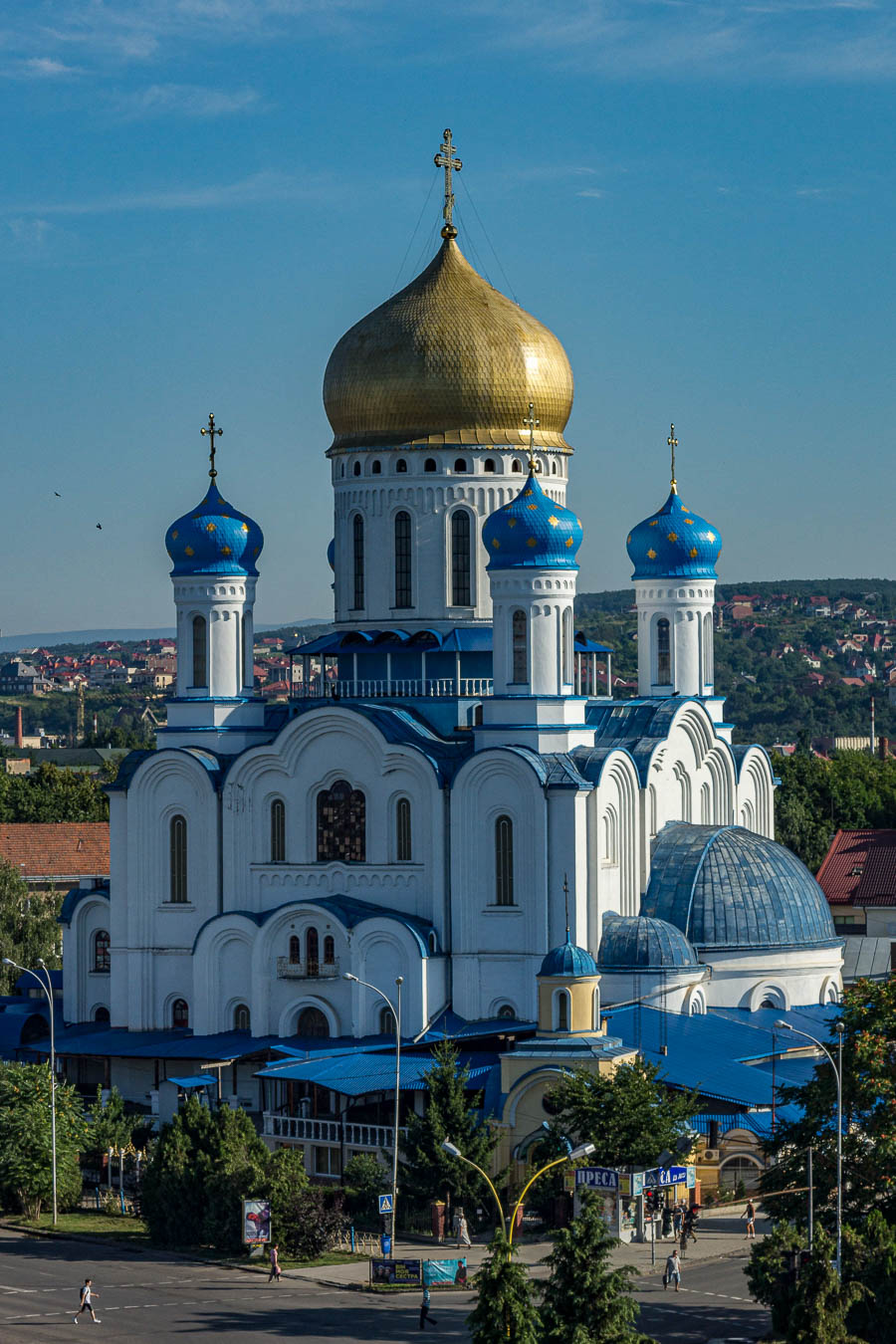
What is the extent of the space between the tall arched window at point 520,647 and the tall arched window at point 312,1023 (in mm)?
6798

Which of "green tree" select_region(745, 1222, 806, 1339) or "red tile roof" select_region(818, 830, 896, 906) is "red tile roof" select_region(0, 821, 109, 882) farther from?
"green tree" select_region(745, 1222, 806, 1339)

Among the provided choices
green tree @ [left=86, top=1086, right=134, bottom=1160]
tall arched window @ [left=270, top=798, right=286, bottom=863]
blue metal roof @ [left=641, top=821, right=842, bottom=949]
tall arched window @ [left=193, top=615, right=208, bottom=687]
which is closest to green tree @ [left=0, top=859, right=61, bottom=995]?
tall arched window @ [left=193, top=615, right=208, bottom=687]

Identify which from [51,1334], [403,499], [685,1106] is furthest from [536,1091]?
[403,499]

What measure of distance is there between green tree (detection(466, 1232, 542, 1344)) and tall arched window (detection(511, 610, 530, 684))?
17.1m

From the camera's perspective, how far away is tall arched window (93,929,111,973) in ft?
168

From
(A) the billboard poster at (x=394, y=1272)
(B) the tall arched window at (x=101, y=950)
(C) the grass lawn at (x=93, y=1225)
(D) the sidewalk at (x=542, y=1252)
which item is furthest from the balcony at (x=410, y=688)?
(A) the billboard poster at (x=394, y=1272)

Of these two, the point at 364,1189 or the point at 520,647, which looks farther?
the point at 520,647

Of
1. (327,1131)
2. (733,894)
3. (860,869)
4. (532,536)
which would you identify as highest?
(532,536)

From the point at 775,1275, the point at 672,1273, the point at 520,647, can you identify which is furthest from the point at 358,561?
the point at 775,1275

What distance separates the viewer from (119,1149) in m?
44.2

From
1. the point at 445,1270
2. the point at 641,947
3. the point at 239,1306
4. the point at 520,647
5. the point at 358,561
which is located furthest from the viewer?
the point at 358,561

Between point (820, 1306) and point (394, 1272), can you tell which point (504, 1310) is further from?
point (394, 1272)

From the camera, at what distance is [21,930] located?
6166cm

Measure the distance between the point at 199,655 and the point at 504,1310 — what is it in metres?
21.3
